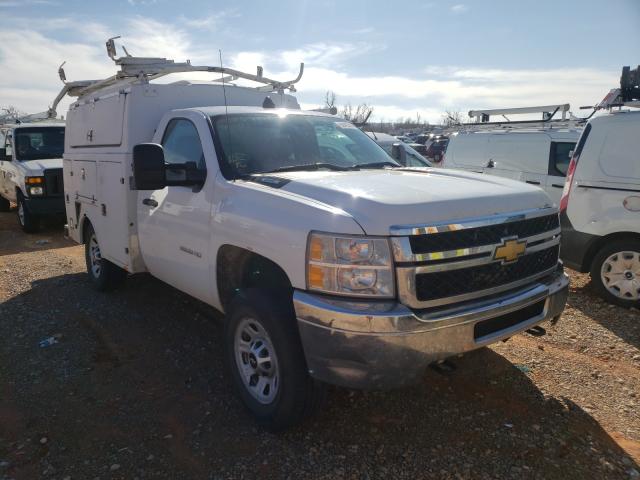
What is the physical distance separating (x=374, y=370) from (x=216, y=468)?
111 cm

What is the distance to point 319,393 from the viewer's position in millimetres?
2857

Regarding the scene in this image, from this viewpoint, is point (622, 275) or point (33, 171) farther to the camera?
point (33, 171)

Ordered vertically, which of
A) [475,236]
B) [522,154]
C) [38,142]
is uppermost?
[38,142]

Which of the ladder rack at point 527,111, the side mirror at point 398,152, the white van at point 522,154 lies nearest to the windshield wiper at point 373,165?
the side mirror at point 398,152

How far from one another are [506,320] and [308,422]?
1.40m

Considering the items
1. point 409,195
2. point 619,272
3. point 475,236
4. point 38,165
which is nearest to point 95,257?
point 409,195

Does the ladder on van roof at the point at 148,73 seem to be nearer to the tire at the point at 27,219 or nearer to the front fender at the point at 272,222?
the front fender at the point at 272,222

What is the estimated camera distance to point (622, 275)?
5234 millimetres

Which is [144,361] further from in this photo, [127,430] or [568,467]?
[568,467]

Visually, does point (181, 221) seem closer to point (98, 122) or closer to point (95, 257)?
point (98, 122)

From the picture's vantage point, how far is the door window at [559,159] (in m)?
8.17

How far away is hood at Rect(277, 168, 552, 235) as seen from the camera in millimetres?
2500

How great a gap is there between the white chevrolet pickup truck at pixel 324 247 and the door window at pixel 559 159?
17.3ft

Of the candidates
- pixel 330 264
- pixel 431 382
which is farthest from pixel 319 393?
pixel 431 382
